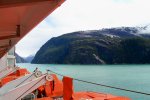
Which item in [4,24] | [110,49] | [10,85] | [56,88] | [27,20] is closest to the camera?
[27,20]

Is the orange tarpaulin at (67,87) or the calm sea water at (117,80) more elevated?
the orange tarpaulin at (67,87)

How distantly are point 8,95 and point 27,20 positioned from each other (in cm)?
471

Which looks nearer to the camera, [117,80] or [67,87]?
[67,87]

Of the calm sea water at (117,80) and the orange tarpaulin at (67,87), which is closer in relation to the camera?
the orange tarpaulin at (67,87)

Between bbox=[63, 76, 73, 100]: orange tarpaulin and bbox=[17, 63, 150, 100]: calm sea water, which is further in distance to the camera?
bbox=[17, 63, 150, 100]: calm sea water

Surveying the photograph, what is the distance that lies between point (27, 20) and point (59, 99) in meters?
9.79

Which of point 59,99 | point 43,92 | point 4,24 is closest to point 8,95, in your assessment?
point 4,24

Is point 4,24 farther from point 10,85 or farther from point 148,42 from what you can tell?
point 148,42

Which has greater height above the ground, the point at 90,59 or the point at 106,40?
the point at 106,40

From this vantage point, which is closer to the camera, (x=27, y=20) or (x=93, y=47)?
(x=27, y=20)

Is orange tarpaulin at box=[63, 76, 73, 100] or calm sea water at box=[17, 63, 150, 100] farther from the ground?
orange tarpaulin at box=[63, 76, 73, 100]

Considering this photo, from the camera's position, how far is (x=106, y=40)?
650ft

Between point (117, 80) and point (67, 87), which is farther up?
point (67, 87)

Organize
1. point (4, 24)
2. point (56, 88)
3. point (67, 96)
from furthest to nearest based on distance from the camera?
point (56, 88) < point (67, 96) < point (4, 24)
